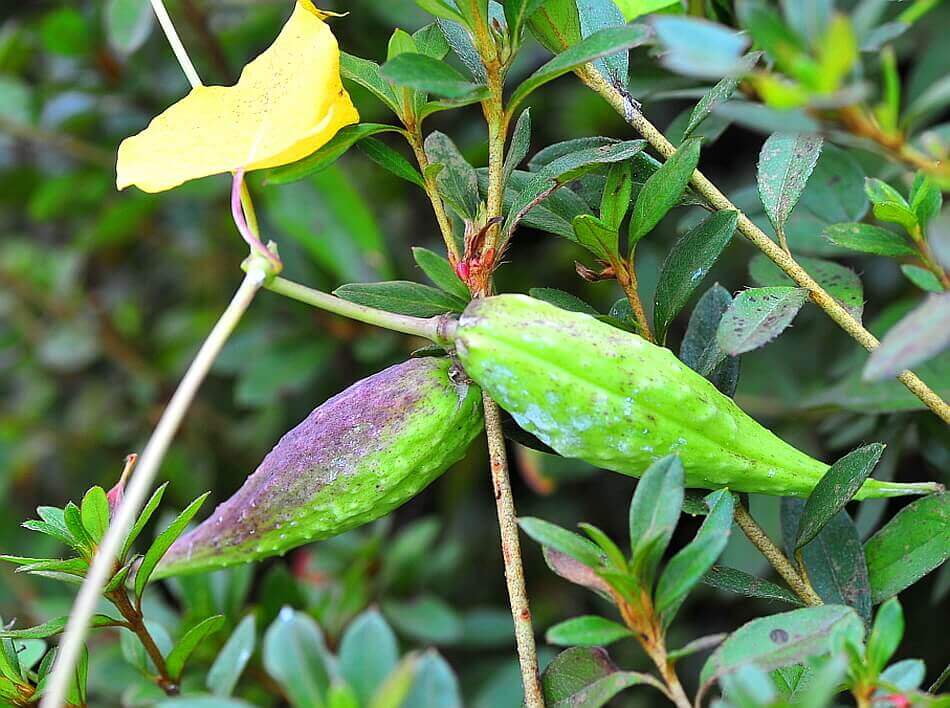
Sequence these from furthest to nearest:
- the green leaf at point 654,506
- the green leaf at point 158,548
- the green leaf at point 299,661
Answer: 1. the green leaf at point 158,548
2. the green leaf at point 654,506
3. the green leaf at point 299,661

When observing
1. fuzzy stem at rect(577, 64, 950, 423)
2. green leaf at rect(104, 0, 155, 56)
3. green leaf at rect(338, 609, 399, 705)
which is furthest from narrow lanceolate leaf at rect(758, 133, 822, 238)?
green leaf at rect(104, 0, 155, 56)

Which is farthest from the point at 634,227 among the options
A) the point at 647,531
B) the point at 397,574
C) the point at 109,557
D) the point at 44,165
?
the point at 44,165

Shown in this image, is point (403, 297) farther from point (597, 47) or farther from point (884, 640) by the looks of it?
point (884, 640)

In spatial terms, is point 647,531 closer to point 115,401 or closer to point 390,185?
point 390,185

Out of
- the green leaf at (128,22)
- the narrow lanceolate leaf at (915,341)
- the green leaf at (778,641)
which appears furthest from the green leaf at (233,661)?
the green leaf at (128,22)

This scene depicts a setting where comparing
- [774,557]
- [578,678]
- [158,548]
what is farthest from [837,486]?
[158,548]

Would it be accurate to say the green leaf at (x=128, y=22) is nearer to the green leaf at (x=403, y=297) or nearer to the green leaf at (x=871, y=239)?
the green leaf at (x=403, y=297)
